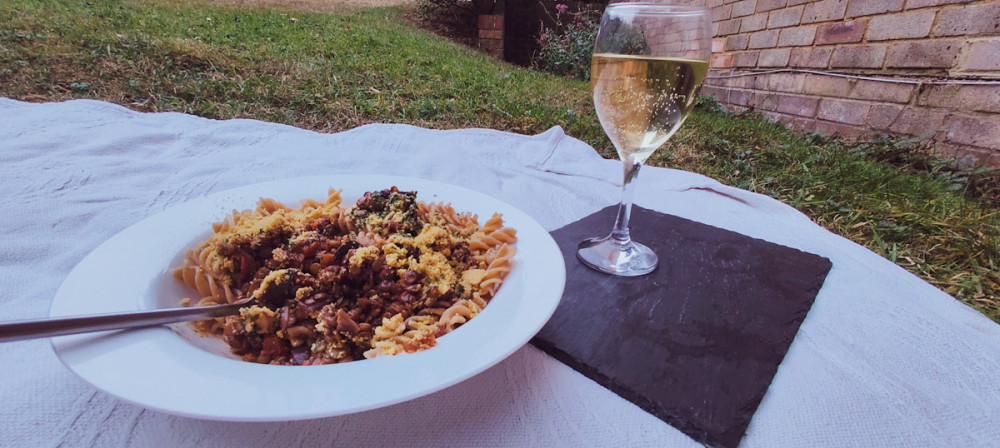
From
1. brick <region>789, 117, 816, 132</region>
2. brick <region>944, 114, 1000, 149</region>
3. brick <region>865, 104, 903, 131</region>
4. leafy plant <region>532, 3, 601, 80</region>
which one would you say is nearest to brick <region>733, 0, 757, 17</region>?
brick <region>789, 117, 816, 132</region>

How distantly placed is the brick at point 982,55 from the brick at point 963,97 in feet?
0.28

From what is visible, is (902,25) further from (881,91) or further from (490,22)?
(490,22)

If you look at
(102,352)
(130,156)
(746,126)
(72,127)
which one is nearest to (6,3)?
(72,127)

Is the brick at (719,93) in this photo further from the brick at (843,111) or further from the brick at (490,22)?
the brick at (490,22)

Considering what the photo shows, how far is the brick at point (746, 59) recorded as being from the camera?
357 cm

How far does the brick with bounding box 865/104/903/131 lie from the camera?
95.3 inches

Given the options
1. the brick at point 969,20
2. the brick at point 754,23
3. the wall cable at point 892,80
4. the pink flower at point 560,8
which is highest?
the pink flower at point 560,8

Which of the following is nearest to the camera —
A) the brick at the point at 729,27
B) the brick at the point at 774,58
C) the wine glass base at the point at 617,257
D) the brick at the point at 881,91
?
the wine glass base at the point at 617,257

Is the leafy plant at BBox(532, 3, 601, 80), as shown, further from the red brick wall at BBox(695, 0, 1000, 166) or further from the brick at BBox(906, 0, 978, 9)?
the brick at BBox(906, 0, 978, 9)

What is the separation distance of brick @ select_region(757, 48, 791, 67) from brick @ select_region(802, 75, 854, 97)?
0.31 metres

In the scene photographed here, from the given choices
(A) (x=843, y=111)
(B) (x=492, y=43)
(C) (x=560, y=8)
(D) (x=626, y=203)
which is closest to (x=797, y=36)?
(A) (x=843, y=111)

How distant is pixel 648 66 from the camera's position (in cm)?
88

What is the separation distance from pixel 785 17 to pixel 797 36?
0.70ft

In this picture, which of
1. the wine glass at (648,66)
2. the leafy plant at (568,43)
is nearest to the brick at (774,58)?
the leafy plant at (568,43)
